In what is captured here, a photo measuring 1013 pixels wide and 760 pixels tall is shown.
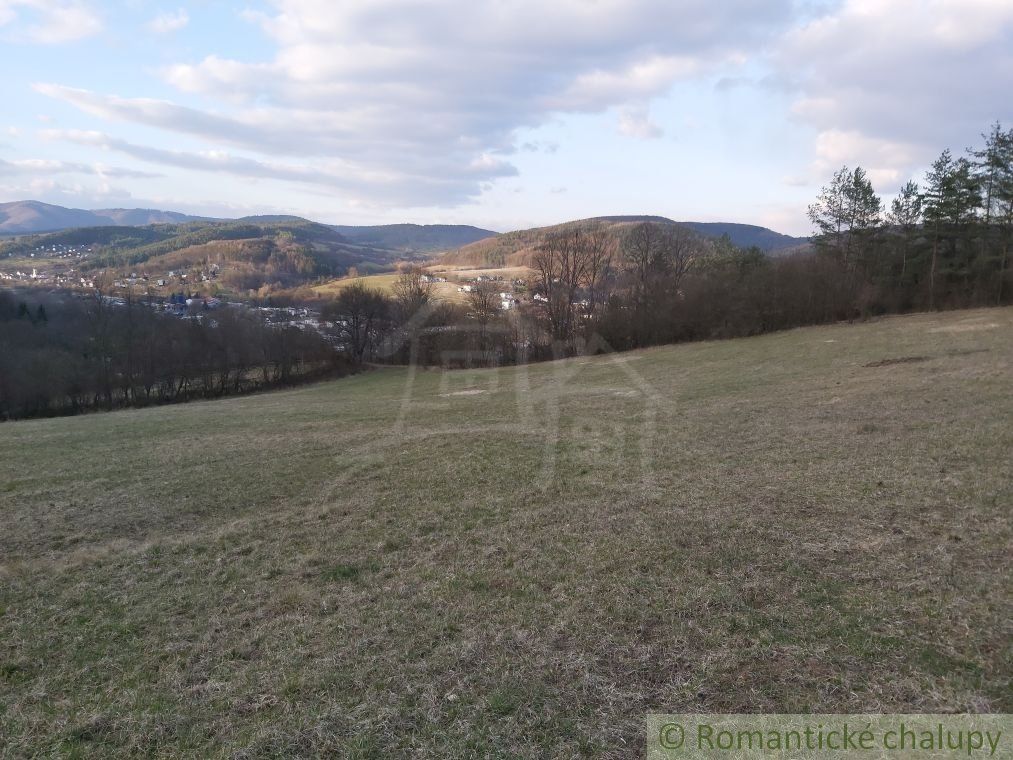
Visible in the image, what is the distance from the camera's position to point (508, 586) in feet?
19.4

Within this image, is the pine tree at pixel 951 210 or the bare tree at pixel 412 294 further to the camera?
the bare tree at pixel 412 294

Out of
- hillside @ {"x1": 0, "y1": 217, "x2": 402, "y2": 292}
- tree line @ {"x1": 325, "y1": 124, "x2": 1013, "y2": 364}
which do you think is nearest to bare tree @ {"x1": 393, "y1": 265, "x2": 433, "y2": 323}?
tree line @ {"x1": 325, "y1": 124, "x2": 1013, "y2": 364}

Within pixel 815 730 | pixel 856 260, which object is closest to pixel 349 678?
pixel 815 730

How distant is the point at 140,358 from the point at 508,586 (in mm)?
46491

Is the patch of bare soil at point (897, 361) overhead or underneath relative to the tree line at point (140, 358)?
overhead

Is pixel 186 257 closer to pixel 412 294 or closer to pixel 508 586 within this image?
pixel 412 294

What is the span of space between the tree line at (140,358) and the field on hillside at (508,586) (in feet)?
104

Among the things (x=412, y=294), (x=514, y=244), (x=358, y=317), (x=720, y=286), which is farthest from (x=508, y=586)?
(x=514, y=244)

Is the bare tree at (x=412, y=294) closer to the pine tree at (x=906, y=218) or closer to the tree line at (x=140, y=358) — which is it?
the tree line at (x=140, y=358)

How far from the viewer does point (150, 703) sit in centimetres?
419

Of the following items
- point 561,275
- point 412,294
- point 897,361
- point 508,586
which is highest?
point 561,275

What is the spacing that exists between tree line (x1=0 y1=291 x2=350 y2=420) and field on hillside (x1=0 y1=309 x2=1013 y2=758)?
31702 millimetres

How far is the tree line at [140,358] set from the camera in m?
38.1

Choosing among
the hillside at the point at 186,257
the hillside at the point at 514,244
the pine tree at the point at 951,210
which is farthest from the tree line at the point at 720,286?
the hillside at the point at 186,257
